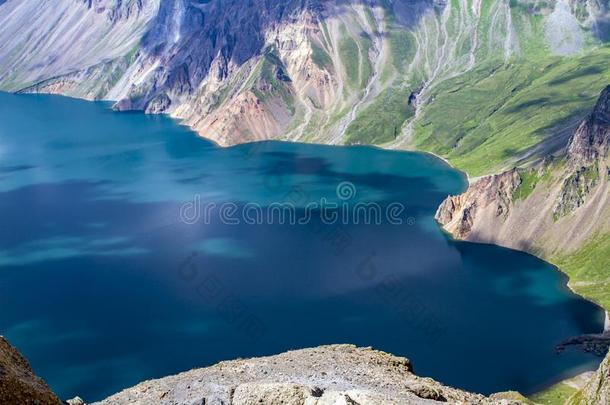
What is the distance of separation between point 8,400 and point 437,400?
25941 millimetres

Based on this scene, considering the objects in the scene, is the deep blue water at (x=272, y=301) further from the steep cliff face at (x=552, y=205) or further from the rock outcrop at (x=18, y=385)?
the rock outcrop at (x=18, y=385)

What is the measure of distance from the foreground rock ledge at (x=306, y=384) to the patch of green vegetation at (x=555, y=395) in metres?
52.6

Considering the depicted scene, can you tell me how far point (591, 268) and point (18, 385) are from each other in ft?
449

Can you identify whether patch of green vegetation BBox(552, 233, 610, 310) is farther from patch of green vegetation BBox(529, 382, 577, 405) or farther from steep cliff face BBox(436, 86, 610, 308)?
patch of green vegetation BBox(529, 382, 577, 405)

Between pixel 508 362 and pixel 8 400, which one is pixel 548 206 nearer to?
pixel 508 362

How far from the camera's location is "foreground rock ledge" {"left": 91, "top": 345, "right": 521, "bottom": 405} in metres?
39.0

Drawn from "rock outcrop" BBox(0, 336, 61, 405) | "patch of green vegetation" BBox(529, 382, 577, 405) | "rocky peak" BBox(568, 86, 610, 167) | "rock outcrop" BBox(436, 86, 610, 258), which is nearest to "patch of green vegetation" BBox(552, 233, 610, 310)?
"rock outcrop" BBox(436, 86, 610, 258)

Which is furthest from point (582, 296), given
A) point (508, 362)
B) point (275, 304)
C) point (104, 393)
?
point (104, 393)

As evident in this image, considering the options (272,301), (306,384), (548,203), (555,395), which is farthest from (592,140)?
(306,384)

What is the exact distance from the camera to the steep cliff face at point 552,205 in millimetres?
159000

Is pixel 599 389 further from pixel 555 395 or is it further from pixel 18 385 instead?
pixel 555 395

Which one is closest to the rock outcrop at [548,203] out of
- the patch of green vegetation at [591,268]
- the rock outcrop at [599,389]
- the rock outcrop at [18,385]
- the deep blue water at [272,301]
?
the patch of green vegetation at [591,268]

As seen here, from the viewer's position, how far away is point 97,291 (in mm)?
135875

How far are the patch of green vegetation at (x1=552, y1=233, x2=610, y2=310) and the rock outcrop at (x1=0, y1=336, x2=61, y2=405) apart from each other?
118 m
